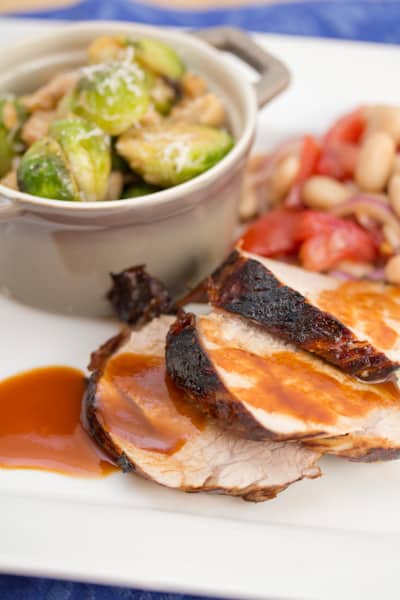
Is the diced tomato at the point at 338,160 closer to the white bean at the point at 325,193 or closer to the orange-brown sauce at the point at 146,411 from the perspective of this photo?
the white bean at the point at 325,193

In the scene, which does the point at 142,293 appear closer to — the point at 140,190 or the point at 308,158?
the point at 140,190

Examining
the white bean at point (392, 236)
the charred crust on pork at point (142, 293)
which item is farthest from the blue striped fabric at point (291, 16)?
the charred crust on pork at point (142, 293)

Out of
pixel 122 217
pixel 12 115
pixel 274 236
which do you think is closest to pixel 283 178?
pixel 274 236

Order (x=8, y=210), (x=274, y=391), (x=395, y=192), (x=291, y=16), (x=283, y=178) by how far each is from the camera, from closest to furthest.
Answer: (x=274, y=391), (x=8, y=210), (x=395, y=192), (x=283, y=178), (x=291, y=16)

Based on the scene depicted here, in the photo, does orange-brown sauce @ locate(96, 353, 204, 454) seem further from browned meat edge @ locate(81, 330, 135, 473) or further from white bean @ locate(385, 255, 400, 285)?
white bean @ locate(385, 255, 400, 285)

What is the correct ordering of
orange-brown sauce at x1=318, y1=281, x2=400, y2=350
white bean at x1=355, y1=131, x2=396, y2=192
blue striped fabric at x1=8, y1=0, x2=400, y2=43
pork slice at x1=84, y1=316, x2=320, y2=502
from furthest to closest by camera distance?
1. blue striped fabric at x1=8, y1=0, x2=400, y2=43
2. white bean at x1=355, y1=131, x2=396, y2=192
3. orange-brown sauce at x1=318, y1=281, x2=400, y2=350
4. pork slice at x1=84, y1=316, x2=320, y2=502

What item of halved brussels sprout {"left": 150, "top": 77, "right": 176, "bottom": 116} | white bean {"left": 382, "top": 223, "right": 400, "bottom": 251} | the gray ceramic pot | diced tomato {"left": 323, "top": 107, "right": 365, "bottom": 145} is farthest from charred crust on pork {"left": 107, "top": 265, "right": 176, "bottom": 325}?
diced tomato {"left": 323, "top": 107, "right": 365, "bottom": 145}
